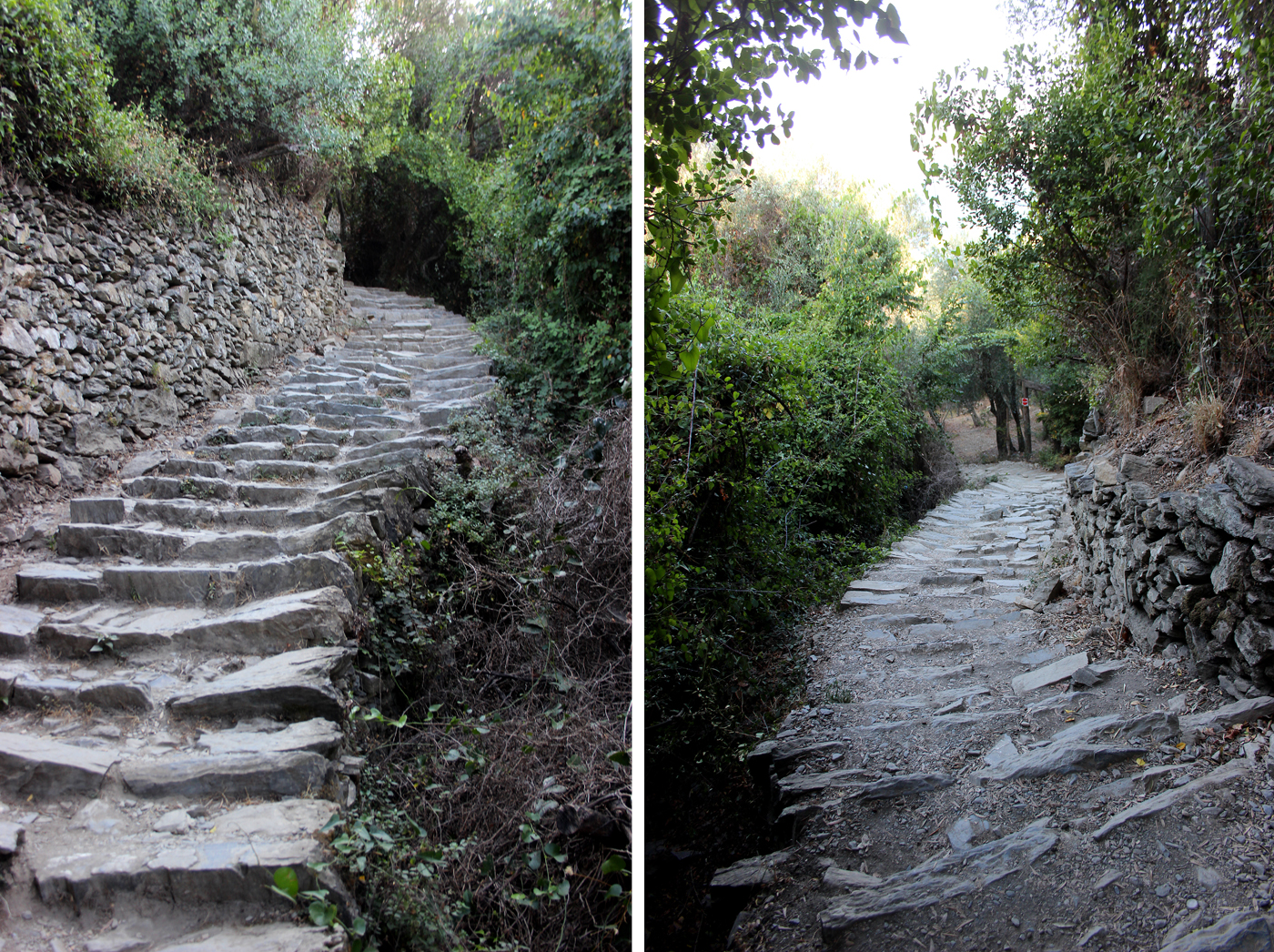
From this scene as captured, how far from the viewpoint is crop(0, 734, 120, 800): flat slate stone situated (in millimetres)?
1432

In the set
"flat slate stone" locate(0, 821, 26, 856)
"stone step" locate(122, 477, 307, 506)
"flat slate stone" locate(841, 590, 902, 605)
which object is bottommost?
"flat slate stone" locate(0, 821, 26, 856)

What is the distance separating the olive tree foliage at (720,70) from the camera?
1199 millimetres

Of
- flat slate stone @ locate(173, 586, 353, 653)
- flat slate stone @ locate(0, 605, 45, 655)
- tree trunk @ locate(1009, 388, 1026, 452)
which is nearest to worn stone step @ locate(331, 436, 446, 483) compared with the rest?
flat slate stone @ locate(173, 586, 353, 653)

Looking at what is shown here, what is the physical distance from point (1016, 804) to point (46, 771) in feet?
6.34

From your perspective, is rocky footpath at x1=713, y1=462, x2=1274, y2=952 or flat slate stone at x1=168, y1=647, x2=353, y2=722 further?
flat slate stone at x1=168, y1=647, x2=353, y2=722

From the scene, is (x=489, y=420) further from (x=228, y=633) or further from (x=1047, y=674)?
(x=1047, y=674)

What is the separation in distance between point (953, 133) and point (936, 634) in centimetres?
116

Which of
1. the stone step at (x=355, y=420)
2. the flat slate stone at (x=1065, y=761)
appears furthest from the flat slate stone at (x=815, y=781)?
the stone step at (x=355, y=420)

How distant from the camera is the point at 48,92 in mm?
2748

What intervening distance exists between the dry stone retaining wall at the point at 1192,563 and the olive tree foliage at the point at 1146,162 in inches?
12.8

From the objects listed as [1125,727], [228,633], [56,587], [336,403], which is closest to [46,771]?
[228,633]

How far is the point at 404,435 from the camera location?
131 inches

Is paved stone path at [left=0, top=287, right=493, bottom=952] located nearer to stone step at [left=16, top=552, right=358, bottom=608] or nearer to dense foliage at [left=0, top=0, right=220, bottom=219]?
stone step at [left=16, top=552, right=358, bottom=608]

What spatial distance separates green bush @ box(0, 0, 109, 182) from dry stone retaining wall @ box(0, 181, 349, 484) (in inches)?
6.4
